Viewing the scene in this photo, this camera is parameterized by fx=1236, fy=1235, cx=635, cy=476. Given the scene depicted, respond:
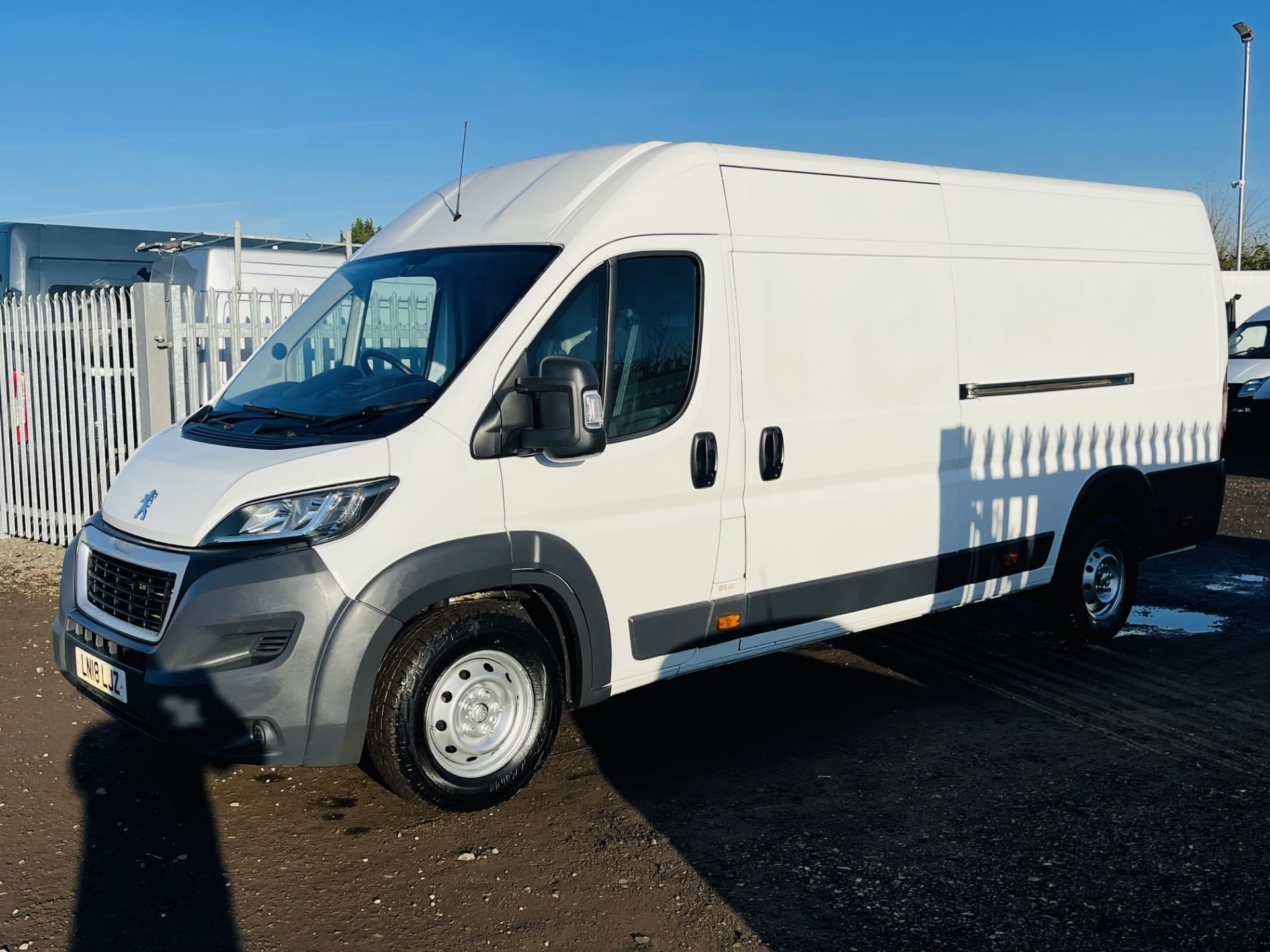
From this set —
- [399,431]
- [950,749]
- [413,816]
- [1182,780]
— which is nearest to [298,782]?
[413,816]

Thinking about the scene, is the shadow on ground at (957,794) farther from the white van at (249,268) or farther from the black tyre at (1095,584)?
the white van at (249,268)

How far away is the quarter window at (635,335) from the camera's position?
4934mm

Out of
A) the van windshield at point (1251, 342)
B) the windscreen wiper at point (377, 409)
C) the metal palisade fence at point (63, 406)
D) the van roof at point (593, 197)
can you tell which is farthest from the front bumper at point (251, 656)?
the van windshield at point (1251, 342)

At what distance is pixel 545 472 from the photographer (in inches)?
188

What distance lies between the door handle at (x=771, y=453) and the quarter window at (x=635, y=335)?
44cm

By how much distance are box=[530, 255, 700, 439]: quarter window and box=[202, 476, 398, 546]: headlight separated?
923 mm

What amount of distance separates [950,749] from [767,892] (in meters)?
1.73

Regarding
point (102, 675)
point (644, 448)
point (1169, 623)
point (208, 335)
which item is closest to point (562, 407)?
point (644, 448)

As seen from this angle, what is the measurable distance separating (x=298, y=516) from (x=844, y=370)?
261 cm

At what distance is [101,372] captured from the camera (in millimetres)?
9625

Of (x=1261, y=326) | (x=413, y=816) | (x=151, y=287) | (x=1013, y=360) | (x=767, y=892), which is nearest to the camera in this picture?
(x=767, y=892)

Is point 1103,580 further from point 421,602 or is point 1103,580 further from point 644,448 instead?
point 421,602

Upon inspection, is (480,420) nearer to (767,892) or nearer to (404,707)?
(404,707)

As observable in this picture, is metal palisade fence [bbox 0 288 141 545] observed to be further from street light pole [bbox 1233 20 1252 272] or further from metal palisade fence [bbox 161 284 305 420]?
street light pole [bbox 1233 20 1252 272]
